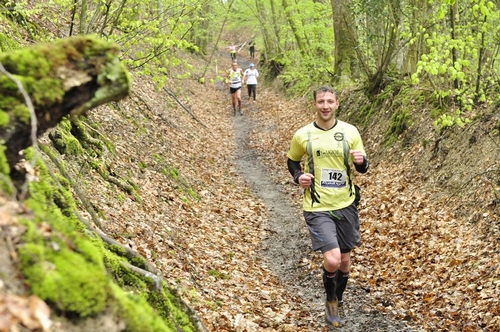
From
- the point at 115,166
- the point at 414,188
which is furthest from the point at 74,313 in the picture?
the point at 414,188

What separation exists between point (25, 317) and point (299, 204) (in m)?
8.92

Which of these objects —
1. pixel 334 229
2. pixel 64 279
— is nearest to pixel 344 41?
pixel 334 229

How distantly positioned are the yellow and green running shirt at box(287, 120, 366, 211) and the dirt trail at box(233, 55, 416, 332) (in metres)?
1.46

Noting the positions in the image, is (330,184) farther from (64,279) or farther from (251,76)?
(251,76)

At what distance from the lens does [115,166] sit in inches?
314

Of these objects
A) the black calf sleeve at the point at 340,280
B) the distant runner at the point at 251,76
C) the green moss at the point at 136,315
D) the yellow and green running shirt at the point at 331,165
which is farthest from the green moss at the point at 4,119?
the distant runner at the point at 251,76

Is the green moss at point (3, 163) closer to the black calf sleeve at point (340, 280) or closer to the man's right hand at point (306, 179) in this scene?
the man's right hand at point (306, 179)

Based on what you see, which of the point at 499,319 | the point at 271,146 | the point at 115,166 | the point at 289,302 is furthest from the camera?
the point at 271,146

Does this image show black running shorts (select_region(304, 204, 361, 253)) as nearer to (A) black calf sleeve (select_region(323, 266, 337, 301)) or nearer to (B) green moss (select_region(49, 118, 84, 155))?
(A) black calf sleeve (select_region(323, 266, 337, 301))

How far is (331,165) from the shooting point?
5.61m

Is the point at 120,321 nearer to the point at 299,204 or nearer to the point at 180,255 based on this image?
the point at 180,255

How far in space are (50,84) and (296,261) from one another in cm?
603

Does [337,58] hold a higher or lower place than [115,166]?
lower

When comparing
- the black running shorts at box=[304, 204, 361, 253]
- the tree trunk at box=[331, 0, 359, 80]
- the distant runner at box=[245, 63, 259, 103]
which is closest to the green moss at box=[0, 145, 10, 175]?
the black running shorts at box=[304, 204, 361, 253]
